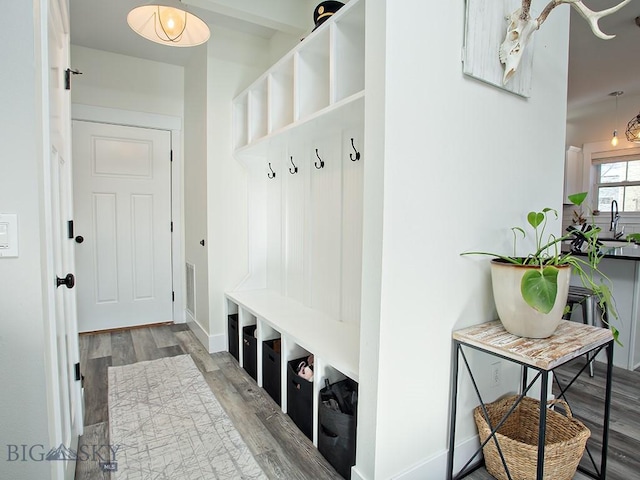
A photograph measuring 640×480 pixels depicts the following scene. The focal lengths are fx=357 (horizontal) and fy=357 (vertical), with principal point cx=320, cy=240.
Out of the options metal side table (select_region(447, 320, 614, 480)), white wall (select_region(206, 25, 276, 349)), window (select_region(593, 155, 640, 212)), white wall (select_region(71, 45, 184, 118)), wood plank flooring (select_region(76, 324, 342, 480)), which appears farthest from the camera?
window (select_region(593, 155, 640, 212))

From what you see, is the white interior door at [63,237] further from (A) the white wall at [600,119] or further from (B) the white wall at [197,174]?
(A) the white wall at [600,119]

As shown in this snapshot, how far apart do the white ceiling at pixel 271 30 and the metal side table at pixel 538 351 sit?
1580 millimetres

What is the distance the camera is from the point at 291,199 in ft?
9.00

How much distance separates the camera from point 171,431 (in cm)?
192

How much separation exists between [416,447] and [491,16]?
1867 millimetres

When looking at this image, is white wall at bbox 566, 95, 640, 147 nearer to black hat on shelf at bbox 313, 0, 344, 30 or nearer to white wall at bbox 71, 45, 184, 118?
black hat on shelf at bbox 313, 0, 344, 30

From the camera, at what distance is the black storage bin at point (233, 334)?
111 inches

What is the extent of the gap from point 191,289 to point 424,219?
277 cm

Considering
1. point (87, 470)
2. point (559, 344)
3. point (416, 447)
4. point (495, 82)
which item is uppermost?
point (495, 82)

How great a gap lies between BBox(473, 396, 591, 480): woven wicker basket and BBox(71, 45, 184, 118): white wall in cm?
371

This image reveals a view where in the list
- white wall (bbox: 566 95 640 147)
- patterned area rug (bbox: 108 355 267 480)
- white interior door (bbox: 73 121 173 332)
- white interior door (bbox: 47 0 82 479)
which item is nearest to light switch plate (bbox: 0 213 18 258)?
white interior door (bbox: 47 0 82 479)

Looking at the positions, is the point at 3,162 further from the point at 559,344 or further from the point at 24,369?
the point at 559,344

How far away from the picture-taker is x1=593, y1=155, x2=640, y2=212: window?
17.7 feet

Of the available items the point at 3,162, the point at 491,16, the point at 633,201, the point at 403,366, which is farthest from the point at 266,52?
the point at 633,201
